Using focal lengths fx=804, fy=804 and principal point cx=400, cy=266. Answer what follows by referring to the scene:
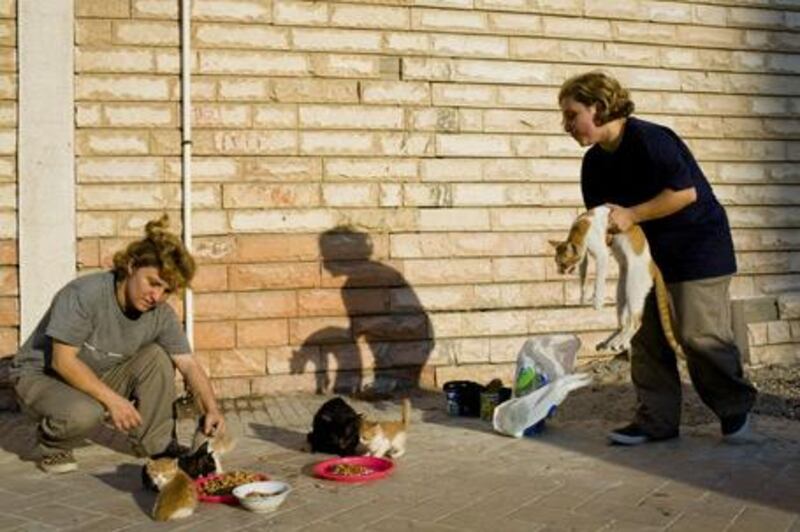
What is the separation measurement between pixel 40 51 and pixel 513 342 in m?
4.27

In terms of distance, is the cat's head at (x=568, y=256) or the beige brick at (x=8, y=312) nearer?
the cat's head at (x=568, y=256)

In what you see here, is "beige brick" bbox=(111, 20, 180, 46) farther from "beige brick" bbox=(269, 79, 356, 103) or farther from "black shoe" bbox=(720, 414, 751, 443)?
"black shoe" bbox=(720, 414, 751, 443)

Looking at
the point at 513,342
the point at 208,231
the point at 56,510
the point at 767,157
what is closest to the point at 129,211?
the point at 208,231

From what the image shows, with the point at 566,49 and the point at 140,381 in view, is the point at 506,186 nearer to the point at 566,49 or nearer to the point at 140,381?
the point at 566,49

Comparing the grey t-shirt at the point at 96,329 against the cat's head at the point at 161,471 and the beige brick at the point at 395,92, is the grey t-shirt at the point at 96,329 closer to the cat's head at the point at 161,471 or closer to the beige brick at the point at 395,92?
the cat's head at the point at 161,471

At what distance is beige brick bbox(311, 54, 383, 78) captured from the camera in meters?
6.32

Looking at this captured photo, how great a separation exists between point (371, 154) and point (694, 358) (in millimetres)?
3054

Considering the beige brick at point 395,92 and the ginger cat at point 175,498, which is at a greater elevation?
the beige brick at point 395,92

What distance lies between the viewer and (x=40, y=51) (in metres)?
5.87

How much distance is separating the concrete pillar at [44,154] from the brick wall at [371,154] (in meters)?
0.11

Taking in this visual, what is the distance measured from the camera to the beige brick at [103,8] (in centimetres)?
594

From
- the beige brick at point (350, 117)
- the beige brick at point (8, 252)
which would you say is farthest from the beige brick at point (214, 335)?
the beige brick at point (350, 117)

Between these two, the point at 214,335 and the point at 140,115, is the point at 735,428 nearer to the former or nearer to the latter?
the point at 214,335

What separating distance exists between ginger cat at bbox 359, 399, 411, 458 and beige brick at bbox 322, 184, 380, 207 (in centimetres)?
232
